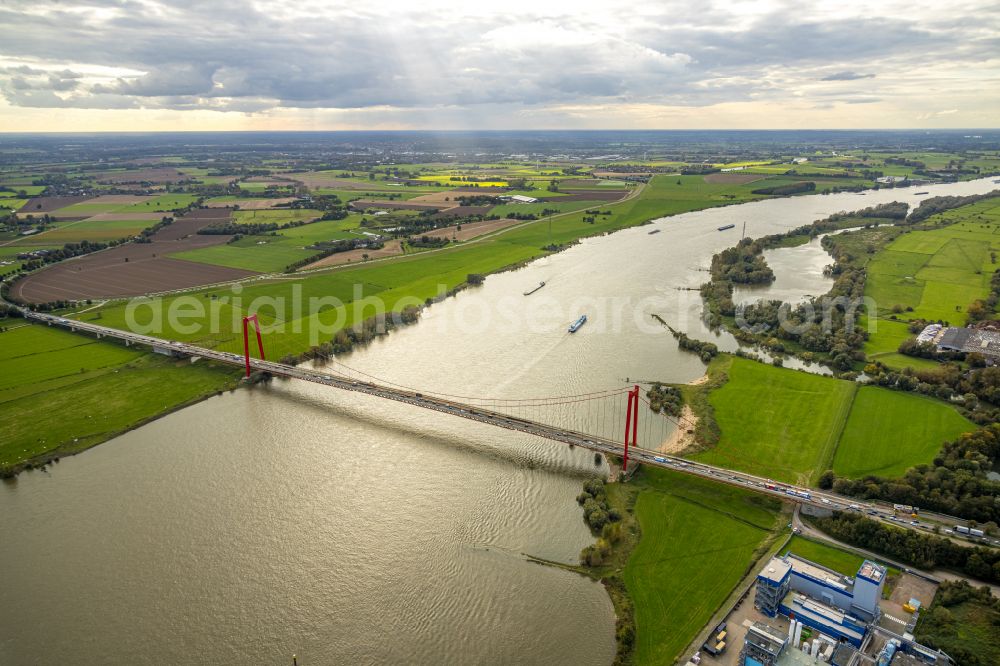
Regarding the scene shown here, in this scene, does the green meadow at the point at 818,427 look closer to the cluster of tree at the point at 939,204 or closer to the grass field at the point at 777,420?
the grass field at the point at 777,420

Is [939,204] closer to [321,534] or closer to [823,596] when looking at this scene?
[823,596]

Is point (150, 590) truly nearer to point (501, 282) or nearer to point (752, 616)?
point (752, 616)

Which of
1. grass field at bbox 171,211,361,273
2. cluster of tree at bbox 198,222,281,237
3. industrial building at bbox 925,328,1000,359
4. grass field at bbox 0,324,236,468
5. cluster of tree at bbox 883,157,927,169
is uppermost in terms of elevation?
cluster of tree at bbox 883,157,927,169

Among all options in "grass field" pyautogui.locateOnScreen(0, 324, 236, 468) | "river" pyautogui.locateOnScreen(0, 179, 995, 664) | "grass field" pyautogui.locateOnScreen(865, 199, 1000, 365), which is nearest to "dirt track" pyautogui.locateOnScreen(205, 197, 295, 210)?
"grass field" pyautogui.locateOnScreen(0, 324, 236, 468)

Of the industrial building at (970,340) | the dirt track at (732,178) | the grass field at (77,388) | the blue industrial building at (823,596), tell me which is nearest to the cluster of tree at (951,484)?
the blue industrial building at (823,596)

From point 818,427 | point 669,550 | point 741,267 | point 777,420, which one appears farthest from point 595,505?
point 741,267

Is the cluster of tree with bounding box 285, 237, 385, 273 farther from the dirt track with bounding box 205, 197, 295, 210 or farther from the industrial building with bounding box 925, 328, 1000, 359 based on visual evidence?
the industrial building with bounding box 925, 328, 1000, 359
